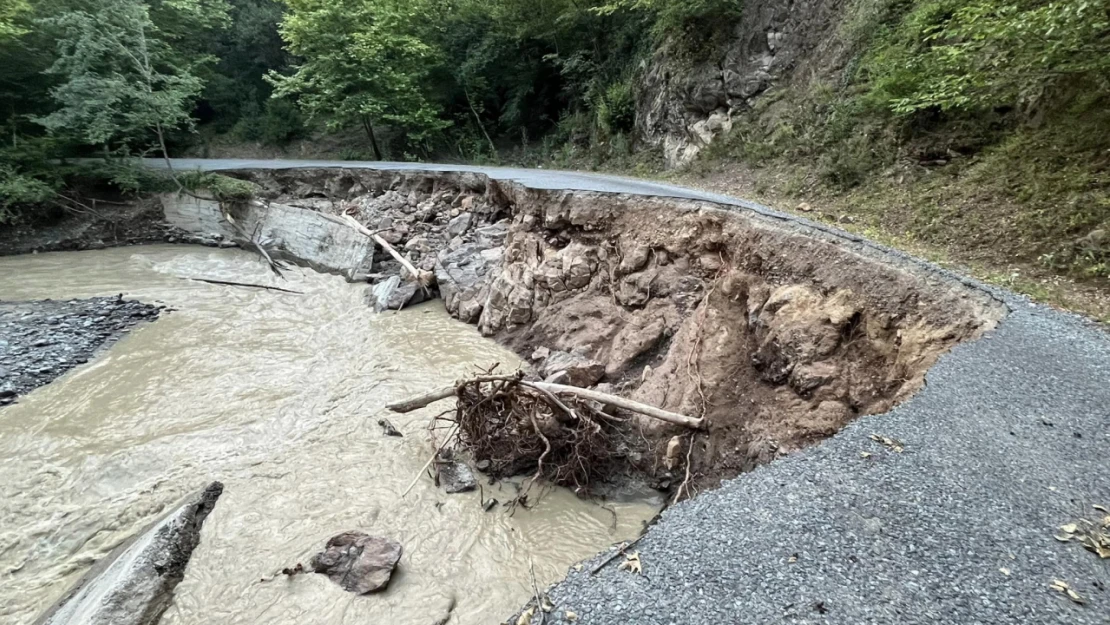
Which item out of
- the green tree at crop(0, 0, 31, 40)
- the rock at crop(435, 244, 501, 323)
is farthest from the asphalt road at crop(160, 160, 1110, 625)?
the green tree at crop(0, 0, 31, 40)

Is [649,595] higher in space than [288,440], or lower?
higher

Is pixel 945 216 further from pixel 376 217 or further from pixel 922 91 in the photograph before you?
pixel 376 217

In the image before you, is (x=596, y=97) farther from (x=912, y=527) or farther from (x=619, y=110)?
(x=912, y=527)

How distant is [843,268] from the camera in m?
6.12

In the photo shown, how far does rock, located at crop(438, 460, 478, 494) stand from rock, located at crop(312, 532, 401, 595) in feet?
3.49

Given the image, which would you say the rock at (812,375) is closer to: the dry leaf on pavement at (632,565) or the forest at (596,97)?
the forest at (596,97)

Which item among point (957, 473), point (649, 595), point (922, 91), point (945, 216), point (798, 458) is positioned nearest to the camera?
point (649, 595)

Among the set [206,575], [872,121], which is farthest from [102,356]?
[872,121]

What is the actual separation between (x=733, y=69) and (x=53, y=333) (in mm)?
17144

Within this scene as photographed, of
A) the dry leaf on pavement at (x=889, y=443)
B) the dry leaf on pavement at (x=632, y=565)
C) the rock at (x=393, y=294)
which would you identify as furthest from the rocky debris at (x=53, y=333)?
the dry leaf on pavement at (x=889, y=443)

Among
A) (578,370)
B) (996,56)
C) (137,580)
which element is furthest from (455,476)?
(996,56)

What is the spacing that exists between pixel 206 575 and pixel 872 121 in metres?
12.3

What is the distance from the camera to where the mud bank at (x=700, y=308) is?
211 inches

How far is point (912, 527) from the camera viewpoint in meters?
2.75
